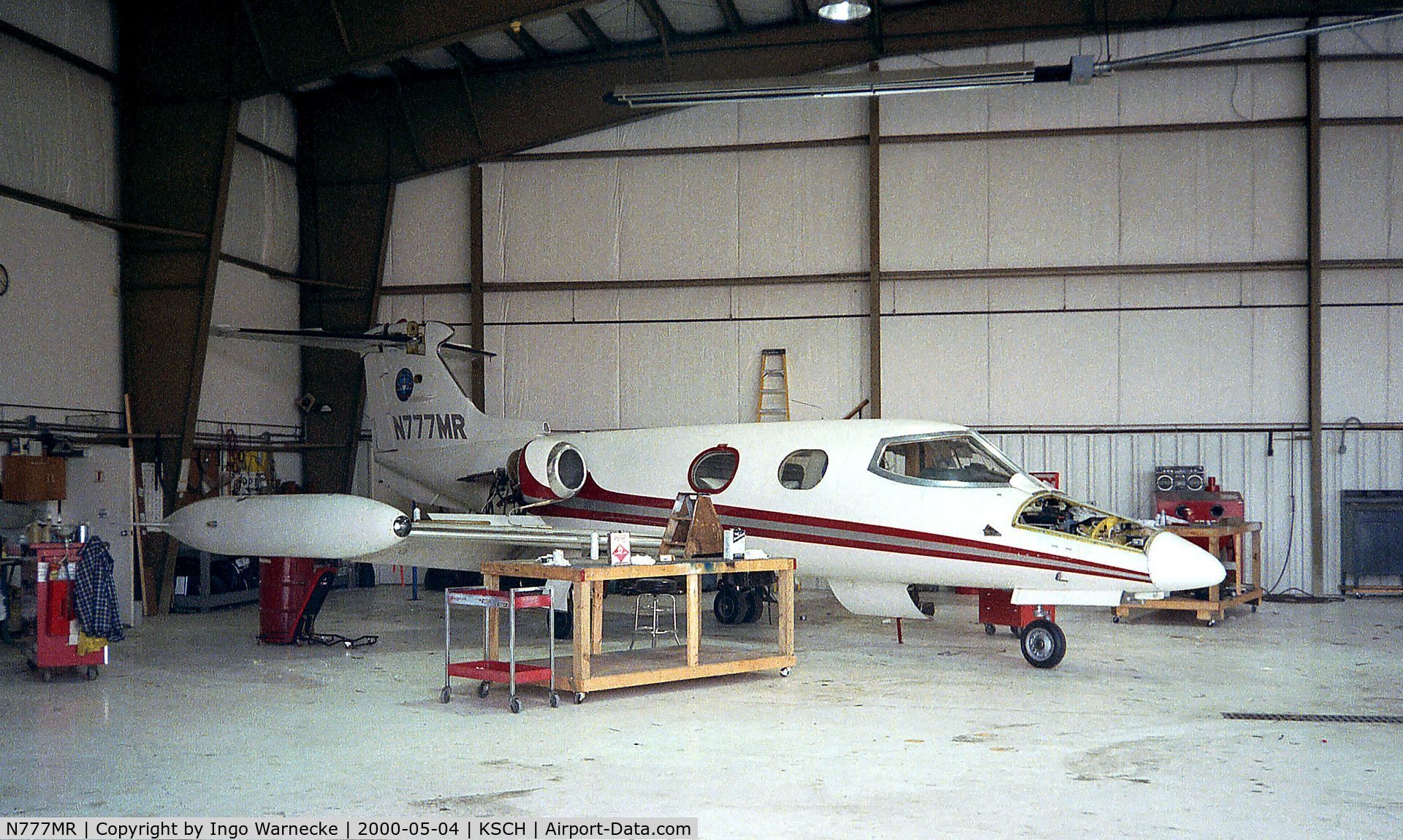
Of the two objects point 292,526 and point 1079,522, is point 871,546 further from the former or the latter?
point 292,526

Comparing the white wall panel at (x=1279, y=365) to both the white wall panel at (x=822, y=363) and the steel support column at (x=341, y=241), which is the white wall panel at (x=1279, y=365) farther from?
the steel support column at (x=341, y=241)

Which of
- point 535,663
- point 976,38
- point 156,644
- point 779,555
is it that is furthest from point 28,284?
point 976,38

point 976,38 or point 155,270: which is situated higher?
point 976,38

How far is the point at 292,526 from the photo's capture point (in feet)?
38.5

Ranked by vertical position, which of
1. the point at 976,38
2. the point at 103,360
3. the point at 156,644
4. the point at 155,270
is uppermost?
the point at 976,38

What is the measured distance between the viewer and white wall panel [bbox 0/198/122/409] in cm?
1436

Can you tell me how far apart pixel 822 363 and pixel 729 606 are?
18.7 ft

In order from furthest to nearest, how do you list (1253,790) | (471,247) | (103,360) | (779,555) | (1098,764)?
1. (471,247)
2. (103,360)
3. (779,555)
4. (1098,764)
5. (1253,790)

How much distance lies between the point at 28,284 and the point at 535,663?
9.14m

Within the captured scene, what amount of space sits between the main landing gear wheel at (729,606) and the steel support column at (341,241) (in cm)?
864

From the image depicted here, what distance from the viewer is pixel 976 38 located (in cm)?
1873

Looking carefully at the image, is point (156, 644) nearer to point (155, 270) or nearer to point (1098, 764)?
point (155, 270)

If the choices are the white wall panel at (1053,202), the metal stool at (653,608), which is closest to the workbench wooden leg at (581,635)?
the metal stool at (653,608)

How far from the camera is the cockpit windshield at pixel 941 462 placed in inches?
447
